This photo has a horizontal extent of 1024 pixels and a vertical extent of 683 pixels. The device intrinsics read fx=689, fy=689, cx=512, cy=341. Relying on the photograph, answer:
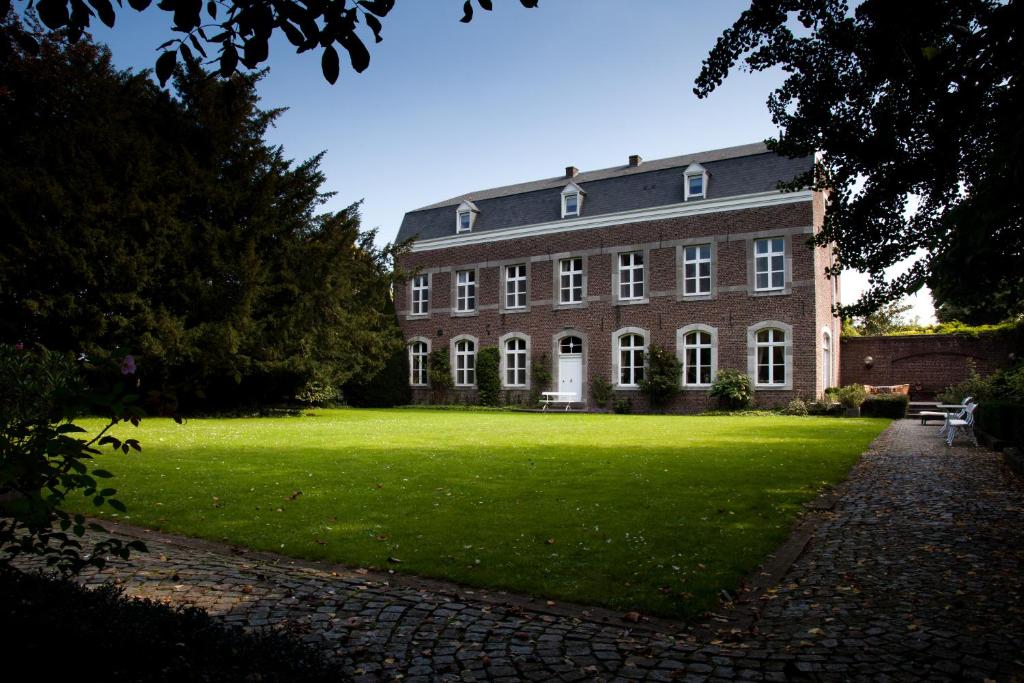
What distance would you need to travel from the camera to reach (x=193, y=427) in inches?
637

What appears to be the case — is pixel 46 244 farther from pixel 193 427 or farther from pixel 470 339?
pixel 470 339

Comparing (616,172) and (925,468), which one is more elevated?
(616,172)

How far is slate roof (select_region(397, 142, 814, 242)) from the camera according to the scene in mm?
24828

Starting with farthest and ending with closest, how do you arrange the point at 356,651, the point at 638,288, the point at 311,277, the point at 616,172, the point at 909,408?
1. the point at 616,172
2. the point at 638,288
3. the point at 909,408
4. the point at 311,277
5. the point at 356,651

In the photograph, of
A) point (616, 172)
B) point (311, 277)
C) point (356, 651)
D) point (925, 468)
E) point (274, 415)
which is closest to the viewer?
point (356, 651)

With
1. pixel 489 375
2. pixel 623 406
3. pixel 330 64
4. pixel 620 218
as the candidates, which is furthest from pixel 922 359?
pixel 330 64

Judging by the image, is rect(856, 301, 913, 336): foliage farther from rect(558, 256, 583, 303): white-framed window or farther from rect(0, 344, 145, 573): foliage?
rect(0, 344, 145, 573): foliage

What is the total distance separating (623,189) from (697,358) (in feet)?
24.9

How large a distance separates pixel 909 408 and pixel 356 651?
25981mm

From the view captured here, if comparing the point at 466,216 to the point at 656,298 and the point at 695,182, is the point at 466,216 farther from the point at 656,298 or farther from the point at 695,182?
the point at 695,182

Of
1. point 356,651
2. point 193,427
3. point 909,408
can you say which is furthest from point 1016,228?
point 909,408

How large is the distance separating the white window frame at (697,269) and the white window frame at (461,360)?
372 inches

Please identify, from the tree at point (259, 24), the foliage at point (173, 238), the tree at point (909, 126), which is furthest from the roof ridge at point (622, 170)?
the tree at point (259, 24)

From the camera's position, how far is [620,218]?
27000 millimetres
